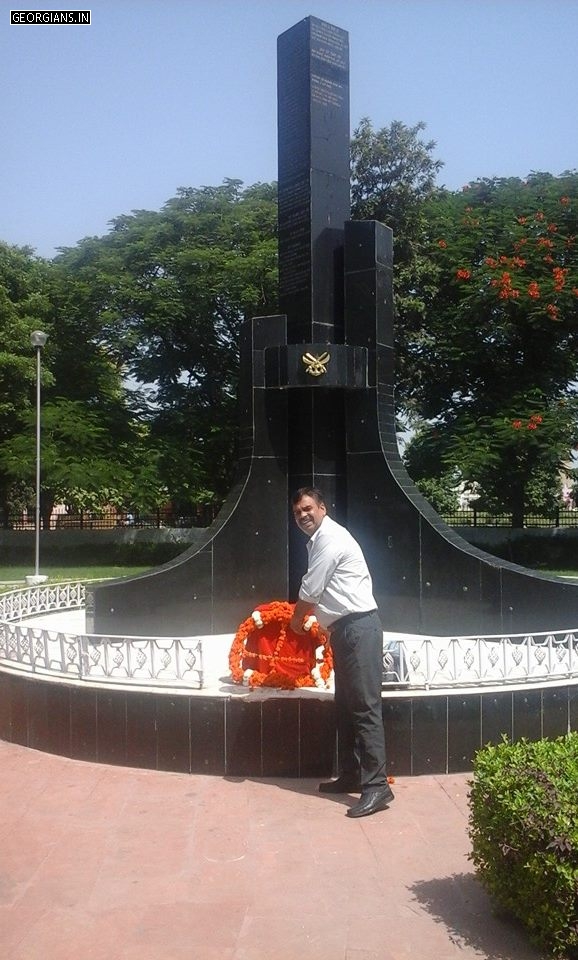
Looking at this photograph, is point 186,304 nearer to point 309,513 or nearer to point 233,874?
point 309,513

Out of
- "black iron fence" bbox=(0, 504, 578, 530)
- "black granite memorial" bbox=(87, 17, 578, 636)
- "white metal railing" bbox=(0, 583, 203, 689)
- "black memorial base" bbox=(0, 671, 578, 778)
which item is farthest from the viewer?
"black iron fence" bbox=(0, 504, 578, 530)

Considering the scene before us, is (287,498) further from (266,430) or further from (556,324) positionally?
(556,324)

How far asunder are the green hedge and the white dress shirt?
152cm

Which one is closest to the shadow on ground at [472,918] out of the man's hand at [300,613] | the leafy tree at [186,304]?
the man's hand at [300,613]

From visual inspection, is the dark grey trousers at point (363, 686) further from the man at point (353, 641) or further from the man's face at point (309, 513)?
the man's face at point (309, 513)

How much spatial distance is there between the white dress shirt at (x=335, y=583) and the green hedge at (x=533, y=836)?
5.00ft

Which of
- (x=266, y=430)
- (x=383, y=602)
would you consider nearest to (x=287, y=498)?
(x=266, y=430)

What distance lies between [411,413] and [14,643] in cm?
1990

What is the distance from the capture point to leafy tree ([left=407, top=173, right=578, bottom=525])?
73.1ft

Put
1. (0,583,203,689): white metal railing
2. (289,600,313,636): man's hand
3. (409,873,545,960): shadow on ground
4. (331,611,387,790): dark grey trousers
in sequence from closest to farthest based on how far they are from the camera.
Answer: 1. (409,873,545,960): shadow on ground
2. (331,611,387,790): dark grey trousers
3. (289,600,313,636): man's hand
4. (0,583,203,689): white metal railing

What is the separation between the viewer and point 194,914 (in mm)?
3812

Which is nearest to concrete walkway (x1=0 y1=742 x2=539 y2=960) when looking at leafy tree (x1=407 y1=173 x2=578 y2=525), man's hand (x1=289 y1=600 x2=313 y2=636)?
man's hand (x1=289 y1=600 x2=313 y2=636)

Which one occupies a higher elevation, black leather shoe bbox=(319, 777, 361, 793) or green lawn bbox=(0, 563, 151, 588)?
black leather shoe bbox=(319, 777, 361, 793)

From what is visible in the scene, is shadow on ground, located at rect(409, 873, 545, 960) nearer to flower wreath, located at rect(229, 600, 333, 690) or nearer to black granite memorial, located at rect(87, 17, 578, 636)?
flower wreath, located at rect(229, 600, 333, 690)
